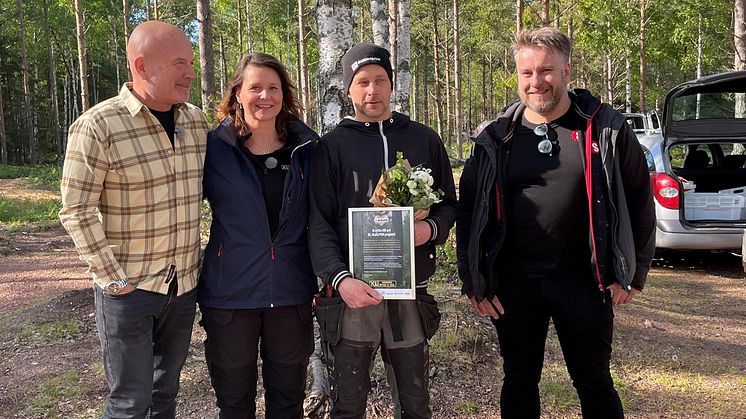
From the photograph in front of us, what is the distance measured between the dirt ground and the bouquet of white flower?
182 cm

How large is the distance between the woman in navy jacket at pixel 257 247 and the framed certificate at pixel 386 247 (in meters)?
0.39

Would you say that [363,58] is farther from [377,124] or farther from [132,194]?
[132,194]

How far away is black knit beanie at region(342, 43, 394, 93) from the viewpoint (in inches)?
103

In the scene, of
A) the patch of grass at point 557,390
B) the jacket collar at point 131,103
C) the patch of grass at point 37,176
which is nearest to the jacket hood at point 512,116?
the jacket collar at point 131,103

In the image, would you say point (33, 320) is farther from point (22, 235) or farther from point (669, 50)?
point (669, 50)

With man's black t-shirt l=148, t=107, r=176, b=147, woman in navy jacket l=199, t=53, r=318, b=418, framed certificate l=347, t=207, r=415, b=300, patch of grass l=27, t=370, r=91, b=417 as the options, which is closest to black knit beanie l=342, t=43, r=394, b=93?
woman in navy jacket l=199, t=53, r=318, b=418

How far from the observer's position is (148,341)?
2.64 m

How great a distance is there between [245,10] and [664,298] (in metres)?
30.1

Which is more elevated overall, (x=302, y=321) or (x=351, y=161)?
(x=351, y=161)

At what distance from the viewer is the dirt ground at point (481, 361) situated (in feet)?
12.5

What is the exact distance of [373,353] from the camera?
8.92ft

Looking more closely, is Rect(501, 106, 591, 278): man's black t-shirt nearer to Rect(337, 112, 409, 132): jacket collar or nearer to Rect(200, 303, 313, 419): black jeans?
Rect(337, 112, 409, 132): jacket collar

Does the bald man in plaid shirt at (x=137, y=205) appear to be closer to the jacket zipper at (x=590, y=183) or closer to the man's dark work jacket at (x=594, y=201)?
the man's dark work jacket at (x=594, y=201)

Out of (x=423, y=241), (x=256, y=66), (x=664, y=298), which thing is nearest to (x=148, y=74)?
(x=256, y=66)
